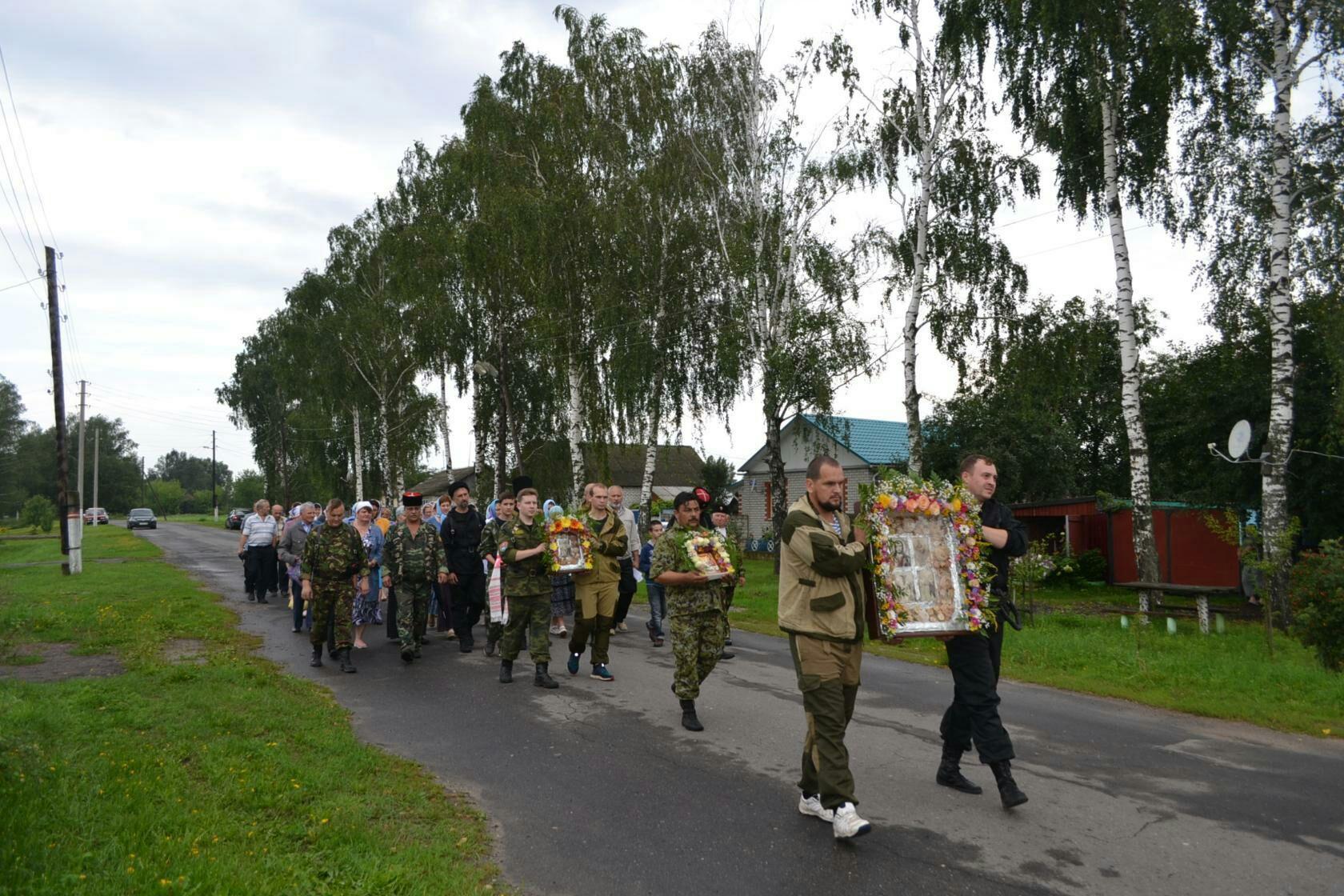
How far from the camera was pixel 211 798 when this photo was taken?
5.18 metres

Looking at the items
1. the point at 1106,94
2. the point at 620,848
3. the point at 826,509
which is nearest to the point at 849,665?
the point at 826,509

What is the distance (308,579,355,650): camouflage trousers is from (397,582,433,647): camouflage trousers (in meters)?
0.65

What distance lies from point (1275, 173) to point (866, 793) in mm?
13379

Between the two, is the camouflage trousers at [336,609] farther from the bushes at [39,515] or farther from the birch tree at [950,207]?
the bushes at [39,515]

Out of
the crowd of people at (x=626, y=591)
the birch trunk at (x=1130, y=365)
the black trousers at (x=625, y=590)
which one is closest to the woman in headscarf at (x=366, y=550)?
the crowd of people at (x=626, y=591)

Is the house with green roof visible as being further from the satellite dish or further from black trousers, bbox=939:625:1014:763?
black trousers, bbox=939:625:1014:763

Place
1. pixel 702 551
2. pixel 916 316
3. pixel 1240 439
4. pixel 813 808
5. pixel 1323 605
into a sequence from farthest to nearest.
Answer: pixel 916 316 < pixel 1240 439 < pixel 1323 605 < pixel 702 551 < pixel 813 808

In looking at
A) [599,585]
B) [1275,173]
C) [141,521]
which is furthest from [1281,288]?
[141,521]

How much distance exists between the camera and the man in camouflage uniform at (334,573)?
1005 centimetres

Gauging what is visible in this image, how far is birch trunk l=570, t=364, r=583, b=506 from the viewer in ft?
85.4

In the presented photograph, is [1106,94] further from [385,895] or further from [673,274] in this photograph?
[385,895]

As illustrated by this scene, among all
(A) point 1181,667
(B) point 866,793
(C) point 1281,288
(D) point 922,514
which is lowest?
(A) point 1181,667

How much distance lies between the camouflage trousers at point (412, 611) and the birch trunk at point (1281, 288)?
12408 mm

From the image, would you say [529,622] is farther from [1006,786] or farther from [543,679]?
[1006,786]
